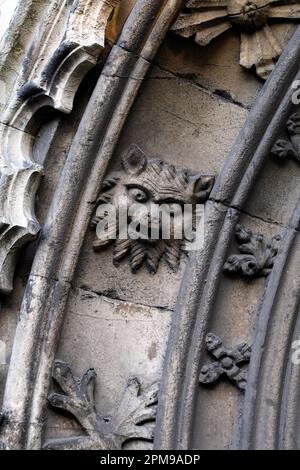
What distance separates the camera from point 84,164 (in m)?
2.92

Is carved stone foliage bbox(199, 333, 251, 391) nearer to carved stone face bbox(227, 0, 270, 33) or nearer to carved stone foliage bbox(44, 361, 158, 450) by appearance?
carved stone foliage bbox(44, 361, 158, 450)

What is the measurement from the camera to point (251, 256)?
2.93 meters

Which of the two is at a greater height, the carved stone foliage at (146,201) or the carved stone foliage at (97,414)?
the carved stone foliage at (146,201)

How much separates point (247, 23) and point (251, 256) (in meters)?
0.76

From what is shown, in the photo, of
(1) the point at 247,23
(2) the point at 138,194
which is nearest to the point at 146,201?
(2) the point at 138,194

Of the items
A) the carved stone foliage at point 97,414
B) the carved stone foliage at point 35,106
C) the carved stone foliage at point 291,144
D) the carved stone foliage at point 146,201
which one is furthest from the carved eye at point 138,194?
the carved stone foliage at point 97,414

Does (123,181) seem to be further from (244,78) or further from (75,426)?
(75,426)

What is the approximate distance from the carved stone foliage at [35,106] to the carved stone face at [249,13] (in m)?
0.38

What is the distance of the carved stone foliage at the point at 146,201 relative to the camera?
117 inches

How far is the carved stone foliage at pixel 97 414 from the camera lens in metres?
2.77

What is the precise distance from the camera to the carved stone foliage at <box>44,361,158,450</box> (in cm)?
277

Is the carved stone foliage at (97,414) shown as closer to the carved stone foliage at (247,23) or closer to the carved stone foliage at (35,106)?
the carved stone foliage at (35,106)

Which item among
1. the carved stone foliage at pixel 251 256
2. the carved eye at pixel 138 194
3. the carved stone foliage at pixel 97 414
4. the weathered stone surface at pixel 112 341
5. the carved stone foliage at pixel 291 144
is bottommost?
the carved stone foliage at pixel 97 414

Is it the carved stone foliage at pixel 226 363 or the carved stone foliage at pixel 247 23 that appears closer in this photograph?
Result: the carved stone foliage at pixel 226 363
